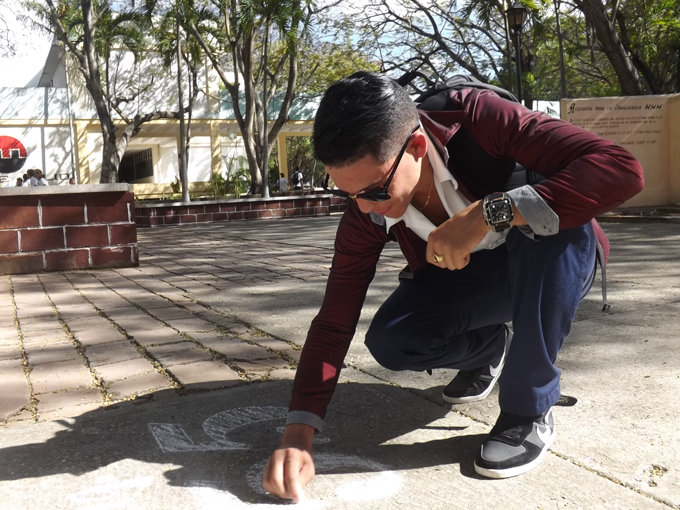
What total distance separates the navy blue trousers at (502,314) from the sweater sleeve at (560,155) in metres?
0.17

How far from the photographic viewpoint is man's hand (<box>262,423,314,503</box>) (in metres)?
1.85

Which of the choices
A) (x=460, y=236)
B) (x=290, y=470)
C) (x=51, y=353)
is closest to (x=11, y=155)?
(x=51, y=353)

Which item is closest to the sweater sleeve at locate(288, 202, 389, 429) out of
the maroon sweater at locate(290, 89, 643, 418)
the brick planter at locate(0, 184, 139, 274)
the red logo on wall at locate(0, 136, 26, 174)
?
the maroon sweater at locate(290, 89, 643, 418)

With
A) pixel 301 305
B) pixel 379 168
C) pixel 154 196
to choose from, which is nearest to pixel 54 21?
pixel 154 196

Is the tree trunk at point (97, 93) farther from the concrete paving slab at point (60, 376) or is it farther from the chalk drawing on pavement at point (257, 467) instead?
the chalk drawing on pavement at point (257, 467)

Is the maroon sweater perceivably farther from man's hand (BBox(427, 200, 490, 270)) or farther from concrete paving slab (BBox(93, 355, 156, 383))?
concrete paving slab (BBox(93, 355, 156, 383))

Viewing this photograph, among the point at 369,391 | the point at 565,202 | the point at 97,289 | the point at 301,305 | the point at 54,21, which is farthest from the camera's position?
the point at 54,21

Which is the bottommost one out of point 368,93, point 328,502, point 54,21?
point 328,502

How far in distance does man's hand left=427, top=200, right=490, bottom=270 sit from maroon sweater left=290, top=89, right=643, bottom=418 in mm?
182

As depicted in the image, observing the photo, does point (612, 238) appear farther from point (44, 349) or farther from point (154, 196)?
point (154, 196)

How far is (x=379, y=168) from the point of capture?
187 cm

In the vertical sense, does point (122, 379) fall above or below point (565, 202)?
below

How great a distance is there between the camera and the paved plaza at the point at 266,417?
193cm

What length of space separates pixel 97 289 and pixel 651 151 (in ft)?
32.6
